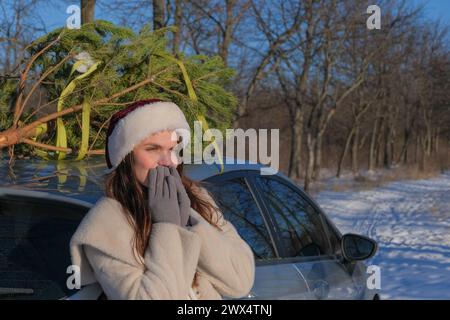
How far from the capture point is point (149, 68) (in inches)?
117

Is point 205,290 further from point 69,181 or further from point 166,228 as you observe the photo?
point 69,181

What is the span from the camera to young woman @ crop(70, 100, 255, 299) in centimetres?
179

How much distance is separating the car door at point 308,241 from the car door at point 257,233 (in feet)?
0.28

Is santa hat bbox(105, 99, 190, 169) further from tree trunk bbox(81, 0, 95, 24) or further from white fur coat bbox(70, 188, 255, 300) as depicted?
tree trunk bbox(81, 0, 95, 24)

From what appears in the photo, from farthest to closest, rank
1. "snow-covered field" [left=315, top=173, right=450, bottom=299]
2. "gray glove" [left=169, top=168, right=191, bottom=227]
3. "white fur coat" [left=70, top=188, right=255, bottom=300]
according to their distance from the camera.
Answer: "snow-covered field" [left=315, top=173, right=450, bottom=299] < "gray glove" [left=169, top=168, right=191, bottom=227] < "white fur coat" [left=70, top=188, right=255, bottom=300]

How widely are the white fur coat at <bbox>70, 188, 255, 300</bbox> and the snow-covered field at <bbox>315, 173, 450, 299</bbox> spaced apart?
5502 millimetres

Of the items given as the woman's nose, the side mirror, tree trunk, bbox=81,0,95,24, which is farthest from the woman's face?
tree trunk, bbox=81,0,95,24

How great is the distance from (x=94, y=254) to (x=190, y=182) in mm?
501

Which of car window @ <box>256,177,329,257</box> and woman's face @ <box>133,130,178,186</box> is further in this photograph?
car window @ <box>256,177,329,257</box>

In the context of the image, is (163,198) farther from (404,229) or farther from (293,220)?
(404,229)

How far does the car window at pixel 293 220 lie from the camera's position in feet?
10.5

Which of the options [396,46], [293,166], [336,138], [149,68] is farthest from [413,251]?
[336,138]

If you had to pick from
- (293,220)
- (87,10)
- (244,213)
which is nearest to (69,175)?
(244,213)

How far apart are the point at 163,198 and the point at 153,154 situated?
0.19 meters
